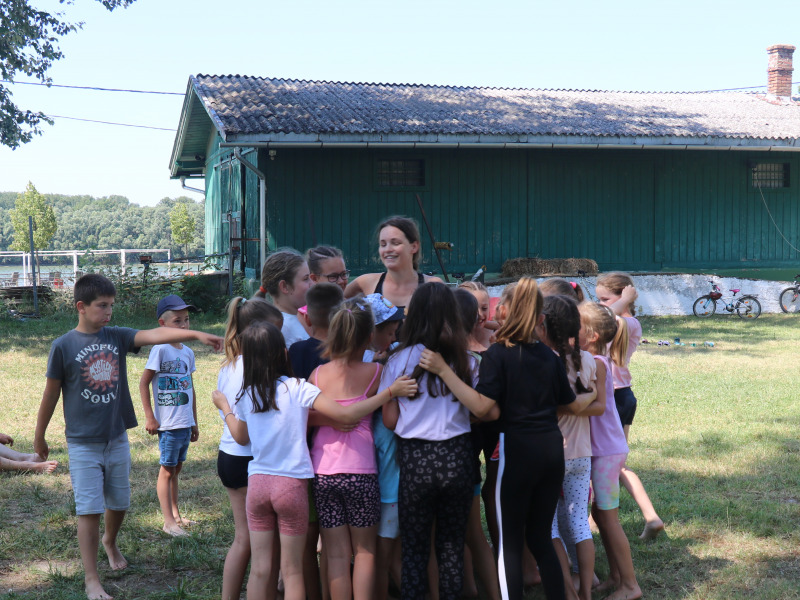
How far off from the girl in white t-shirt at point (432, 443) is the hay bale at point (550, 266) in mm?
12555

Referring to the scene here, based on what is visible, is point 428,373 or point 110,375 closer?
point 428,373

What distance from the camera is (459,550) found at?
10.2ft

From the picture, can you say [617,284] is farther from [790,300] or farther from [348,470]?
[790,300]

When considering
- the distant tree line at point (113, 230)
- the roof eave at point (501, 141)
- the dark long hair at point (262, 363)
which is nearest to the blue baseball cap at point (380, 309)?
the dark long hair at point (262, 363)

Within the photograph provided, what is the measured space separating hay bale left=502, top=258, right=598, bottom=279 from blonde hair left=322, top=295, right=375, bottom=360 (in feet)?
41.4

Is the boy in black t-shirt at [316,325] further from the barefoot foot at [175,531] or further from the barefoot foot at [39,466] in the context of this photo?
the barefoot foot at [39,466]

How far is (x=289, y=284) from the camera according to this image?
3.69m

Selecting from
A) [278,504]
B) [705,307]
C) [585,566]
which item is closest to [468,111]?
[705,307]

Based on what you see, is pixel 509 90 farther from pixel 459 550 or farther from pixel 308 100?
pixel 459 550

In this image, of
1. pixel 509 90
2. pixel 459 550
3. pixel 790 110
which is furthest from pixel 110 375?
pixel 790 110

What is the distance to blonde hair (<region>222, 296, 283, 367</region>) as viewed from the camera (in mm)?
3264

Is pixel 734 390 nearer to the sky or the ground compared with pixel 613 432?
nearer to the ground

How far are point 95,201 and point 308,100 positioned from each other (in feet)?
340

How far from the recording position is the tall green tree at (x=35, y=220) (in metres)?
43.5
